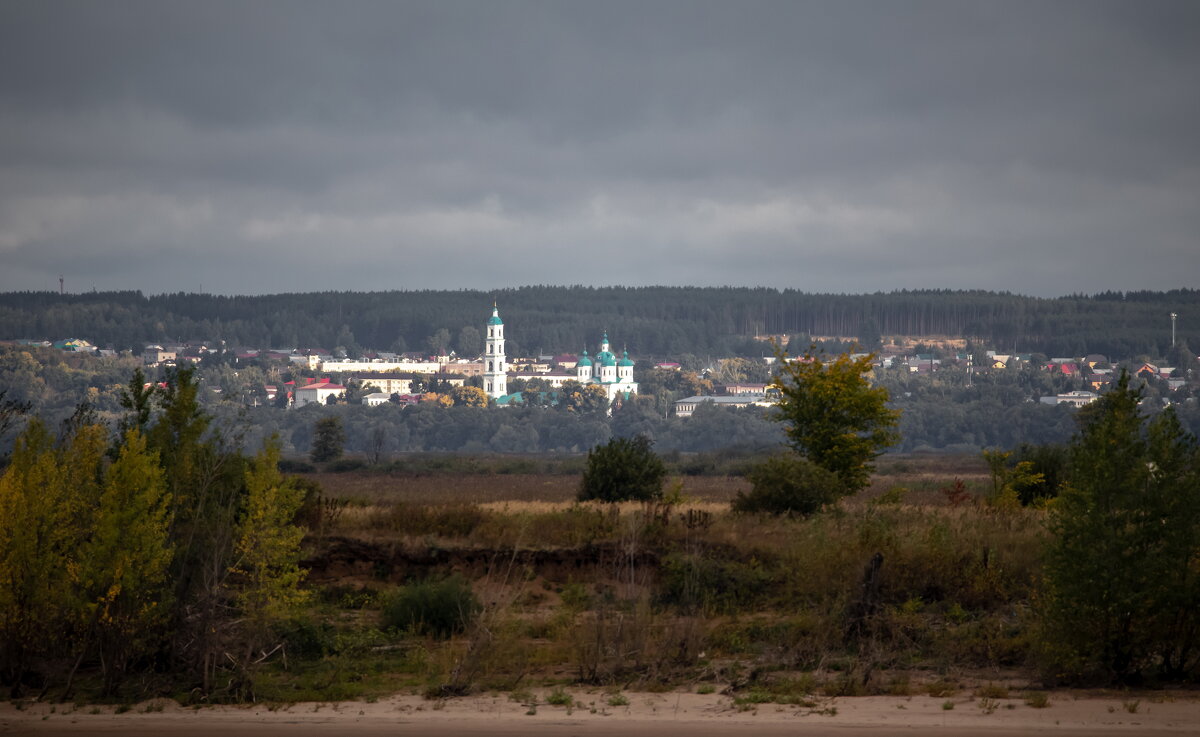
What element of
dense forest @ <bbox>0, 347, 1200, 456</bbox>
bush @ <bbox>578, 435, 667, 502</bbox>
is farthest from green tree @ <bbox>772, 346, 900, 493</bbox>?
dense forest @ <bbox>0, 347, 1200, 456</bbox>

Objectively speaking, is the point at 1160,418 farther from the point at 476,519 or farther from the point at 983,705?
the point at 476,519

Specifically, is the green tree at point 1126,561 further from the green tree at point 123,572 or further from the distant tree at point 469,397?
the distant tree at point 469,397

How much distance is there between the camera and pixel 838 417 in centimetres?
3525

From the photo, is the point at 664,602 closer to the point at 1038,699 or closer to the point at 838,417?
the point at 1038,699

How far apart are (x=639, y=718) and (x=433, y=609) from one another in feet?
19.1

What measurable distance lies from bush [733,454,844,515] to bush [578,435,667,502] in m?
4.28

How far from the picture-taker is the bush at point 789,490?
3053cm

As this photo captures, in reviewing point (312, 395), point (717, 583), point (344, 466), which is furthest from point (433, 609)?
point (312, 395)

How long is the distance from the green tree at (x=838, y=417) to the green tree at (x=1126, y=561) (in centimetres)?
1504

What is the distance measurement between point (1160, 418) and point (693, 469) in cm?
5785

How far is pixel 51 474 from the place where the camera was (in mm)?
21078

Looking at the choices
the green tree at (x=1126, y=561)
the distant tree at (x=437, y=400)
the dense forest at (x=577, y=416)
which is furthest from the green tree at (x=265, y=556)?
the distant tree at (x=437, y=400)

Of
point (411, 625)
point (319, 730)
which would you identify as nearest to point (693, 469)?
point (411, 625)

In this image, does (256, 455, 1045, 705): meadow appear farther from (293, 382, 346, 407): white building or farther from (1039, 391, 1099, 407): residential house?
(293, 382, 346, 407): white building
